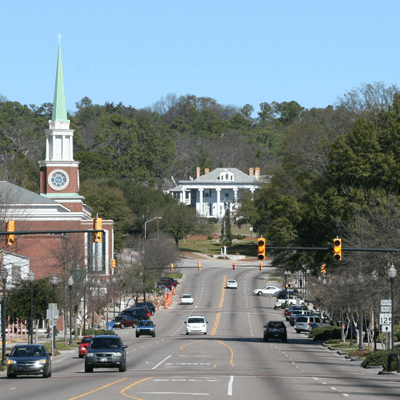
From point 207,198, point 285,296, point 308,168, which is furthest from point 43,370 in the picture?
point 207,198

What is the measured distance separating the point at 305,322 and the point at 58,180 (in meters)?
35.4

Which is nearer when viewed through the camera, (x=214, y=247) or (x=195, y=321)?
(x=195, y=321)

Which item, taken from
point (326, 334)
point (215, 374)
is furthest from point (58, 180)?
point (215, 374)

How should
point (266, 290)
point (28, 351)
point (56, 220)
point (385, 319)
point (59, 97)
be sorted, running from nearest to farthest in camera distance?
point (28, 351)
point (385, 319)
point (56, 220)
point (59, 97)
point (266, 290)

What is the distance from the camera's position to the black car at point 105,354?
33625 millimetres

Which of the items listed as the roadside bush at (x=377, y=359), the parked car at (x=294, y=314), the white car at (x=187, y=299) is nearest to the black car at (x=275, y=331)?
the parked car at (x=294, y=314)

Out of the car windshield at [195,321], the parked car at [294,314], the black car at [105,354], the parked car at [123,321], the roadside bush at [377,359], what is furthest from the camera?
the parked car at [294,314]

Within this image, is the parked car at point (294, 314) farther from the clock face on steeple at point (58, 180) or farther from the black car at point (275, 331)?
the clock face on steeple at point (58, 180)

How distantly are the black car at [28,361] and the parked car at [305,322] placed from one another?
1692 inches

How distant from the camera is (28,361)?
3153 centimetres

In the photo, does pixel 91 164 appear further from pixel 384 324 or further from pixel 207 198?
pixel 384 324

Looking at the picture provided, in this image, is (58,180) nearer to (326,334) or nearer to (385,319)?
(326,334)

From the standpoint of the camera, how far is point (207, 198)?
622 feet

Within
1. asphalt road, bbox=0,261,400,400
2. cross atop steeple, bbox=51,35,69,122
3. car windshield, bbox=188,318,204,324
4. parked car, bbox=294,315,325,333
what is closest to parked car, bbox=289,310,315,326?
parked car, bbox=294,315,325,333
